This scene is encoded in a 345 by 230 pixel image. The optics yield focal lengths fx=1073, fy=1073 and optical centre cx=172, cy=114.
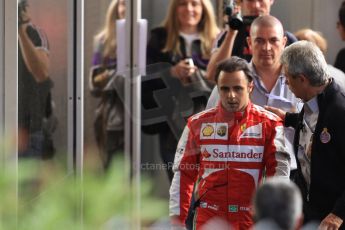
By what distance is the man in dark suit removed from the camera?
5.05 meters

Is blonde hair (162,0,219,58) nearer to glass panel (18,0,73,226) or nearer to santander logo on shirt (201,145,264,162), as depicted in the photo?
glass panel (18,0,73,226)

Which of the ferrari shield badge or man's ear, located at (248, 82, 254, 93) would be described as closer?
the ferrari shield badge

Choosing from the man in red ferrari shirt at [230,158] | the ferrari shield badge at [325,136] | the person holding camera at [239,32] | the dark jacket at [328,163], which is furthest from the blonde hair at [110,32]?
the ferrari shield badge at [325,136]

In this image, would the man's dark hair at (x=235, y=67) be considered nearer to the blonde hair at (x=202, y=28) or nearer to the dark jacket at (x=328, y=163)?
the dark jacket at (x=328, y=163)

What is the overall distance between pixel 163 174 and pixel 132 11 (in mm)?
1059

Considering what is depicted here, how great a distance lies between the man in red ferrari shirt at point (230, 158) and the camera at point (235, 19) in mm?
1253

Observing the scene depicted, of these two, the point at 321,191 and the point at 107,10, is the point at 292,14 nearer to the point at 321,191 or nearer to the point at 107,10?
the point at 107,10

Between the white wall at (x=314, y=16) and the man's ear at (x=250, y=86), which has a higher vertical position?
the white wall at (x=314, y=16)

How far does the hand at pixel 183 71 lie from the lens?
6891mm

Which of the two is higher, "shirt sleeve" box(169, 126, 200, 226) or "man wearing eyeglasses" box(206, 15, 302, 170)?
"man wearing eyeglasses" box(206, 15, 302, 170)

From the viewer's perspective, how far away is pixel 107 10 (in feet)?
22.2

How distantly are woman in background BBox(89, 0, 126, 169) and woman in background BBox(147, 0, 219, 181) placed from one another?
0.25 metres

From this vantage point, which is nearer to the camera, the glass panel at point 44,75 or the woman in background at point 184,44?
the glass panel at point 44,75

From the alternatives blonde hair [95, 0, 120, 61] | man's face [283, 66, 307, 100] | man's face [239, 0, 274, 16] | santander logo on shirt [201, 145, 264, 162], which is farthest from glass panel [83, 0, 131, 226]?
man's face [283, 66, 307, 100]
